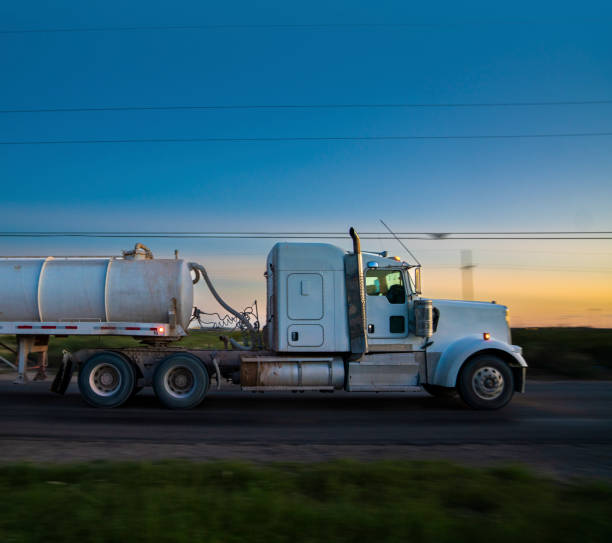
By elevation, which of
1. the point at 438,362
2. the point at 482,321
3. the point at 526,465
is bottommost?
the point at 526,465

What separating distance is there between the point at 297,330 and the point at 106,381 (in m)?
3.93

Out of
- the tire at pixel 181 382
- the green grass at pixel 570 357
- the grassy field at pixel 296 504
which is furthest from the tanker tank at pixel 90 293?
the green grass at pixel 570 357

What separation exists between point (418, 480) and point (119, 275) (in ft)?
24.4

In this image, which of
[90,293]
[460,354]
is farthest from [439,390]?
[90,293]

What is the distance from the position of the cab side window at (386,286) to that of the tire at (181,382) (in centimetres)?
364

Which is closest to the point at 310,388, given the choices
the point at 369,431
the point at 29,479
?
the point at 369,431

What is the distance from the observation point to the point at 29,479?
192 inches

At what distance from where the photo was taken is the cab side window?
31.9 feet

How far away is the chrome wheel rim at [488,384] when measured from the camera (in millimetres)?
9398

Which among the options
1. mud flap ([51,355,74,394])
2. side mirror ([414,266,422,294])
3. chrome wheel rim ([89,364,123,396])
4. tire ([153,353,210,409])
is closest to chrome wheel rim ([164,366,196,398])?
tire ([153,353,210,409])

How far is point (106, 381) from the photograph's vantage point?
982 cm

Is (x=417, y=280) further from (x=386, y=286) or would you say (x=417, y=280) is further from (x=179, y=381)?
(x=179, y=381)

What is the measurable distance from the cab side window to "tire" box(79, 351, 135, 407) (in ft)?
16.4

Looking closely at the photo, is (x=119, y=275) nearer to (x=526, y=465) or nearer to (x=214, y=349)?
(x=214, y=349)
